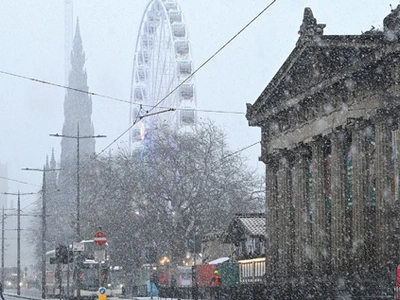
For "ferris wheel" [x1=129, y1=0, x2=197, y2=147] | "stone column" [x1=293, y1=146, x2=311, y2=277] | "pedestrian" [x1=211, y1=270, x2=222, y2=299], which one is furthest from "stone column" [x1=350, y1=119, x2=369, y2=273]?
"ferris wheel" [x1=129, y1=0, x2=197, y2=147]

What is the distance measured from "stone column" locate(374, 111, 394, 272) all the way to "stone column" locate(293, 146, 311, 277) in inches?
331

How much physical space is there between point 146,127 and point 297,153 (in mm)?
36520

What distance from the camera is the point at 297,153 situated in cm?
4622

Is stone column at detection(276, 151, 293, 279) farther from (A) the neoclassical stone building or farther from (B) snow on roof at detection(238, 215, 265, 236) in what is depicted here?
(B) snow on roof at detection(238, 215, 265, 236)

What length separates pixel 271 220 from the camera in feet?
165

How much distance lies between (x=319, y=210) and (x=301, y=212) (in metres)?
2.57

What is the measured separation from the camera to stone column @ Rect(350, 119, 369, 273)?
124 ft

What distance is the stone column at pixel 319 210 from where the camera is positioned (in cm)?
4216

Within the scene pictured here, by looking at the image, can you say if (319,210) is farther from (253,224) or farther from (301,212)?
(253,224)

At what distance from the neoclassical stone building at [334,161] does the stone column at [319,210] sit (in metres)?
0.05

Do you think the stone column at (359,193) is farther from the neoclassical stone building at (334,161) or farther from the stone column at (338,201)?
the stone column at (338,201)

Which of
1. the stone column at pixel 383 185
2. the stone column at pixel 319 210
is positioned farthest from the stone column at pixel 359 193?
the stone column at pixel 319 210

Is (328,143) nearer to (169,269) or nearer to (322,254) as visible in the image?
(322,254)

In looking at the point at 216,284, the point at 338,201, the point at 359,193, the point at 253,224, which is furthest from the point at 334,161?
the point at 253,224
